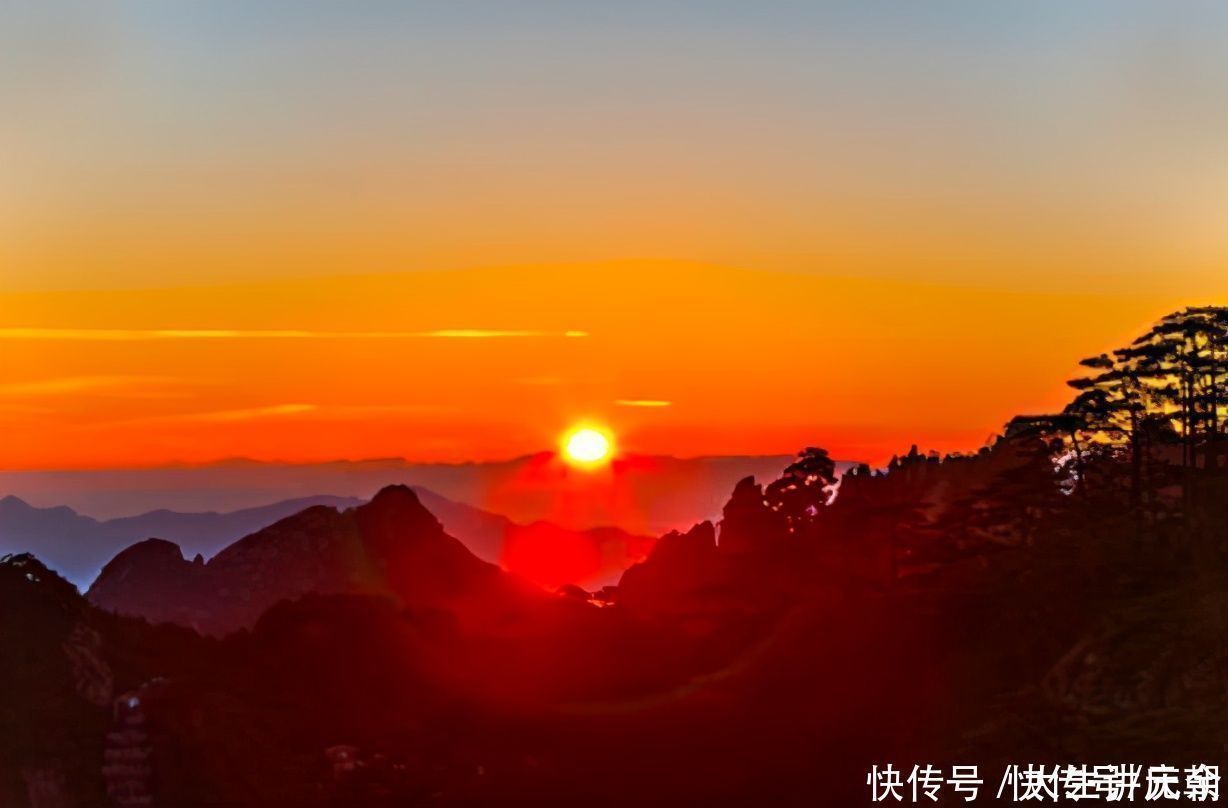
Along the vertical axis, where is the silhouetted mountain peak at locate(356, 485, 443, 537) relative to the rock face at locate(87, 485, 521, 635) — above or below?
above

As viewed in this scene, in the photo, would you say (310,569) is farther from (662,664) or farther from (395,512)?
(662,664)

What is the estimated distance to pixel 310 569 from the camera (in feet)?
371

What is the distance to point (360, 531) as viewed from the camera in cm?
11288

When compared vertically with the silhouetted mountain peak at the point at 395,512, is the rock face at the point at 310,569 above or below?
below

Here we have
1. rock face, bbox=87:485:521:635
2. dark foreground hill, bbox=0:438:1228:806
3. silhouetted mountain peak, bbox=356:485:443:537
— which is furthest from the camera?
silhouetted mountain peak, bbox=356:485:443:537

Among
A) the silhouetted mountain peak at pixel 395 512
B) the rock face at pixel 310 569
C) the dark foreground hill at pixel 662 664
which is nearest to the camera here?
the dark foreground hill at pixel 662 664

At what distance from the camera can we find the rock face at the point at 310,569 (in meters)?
111

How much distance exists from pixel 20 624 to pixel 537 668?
106 ft

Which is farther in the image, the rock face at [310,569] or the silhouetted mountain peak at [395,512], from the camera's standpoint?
the silhouetted mountain peak at [395,512]

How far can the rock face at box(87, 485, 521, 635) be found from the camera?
111 meters

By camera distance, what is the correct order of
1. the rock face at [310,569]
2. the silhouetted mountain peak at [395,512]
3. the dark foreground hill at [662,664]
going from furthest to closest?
1. the silhouetted mountain peak at [395,512]
2. the rock face at [310,569]
3. the dark foreground hill at [662,664]

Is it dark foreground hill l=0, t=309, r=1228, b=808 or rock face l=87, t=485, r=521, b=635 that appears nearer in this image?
dark foreground hill l=0, t=309, r=1228, b=808

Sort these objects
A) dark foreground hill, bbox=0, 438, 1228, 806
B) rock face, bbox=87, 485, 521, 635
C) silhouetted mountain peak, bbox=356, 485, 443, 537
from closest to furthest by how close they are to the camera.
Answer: dark foreground hill, bbox=0, 438, 1228, 806 → rock face, bbox=87, 485, 521, 635 → silhouetted mountain peak, bbox=356, 485, 443, 537

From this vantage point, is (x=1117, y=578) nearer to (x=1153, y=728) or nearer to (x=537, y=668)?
(x=1153, y=728)
